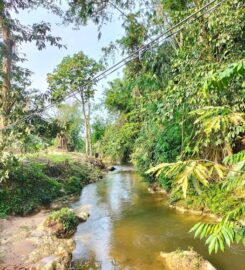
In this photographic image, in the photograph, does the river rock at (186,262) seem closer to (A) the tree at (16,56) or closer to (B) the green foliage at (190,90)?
(B) the green foliage at (190,90)

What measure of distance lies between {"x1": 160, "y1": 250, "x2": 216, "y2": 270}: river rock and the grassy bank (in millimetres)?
5493

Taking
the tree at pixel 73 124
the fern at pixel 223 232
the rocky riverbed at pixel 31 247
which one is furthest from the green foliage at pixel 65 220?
the tree at pixel 73 124

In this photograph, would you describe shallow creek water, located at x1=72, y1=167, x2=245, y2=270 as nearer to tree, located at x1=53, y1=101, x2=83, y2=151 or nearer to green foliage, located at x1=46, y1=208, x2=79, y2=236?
green foliage, located at x1=46, y1=208, x2=79, y2=236

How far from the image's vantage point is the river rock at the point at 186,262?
17.2ft

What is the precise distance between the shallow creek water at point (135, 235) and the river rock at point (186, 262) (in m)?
0.23

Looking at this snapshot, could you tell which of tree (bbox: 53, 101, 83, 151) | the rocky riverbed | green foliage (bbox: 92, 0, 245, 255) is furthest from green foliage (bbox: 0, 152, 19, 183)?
tree (bbox: 53, 101, 83, 151)

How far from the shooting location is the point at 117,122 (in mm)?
21781

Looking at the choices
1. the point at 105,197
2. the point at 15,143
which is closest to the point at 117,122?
the point at 105,197

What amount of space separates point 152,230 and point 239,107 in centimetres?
373

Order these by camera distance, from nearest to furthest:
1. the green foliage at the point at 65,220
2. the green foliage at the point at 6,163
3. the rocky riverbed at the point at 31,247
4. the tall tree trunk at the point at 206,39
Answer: the rocky riverbed at the point at 31,247, the tall tree trunk at the point at 206,39, the green foliage at the point at 65,220, the green foliage at the point at 6,163

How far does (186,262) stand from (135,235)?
7.24ft

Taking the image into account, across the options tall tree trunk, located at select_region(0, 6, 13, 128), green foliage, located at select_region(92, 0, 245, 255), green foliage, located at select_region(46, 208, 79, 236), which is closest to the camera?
green foliage, located at select_region(92, 0, 245, 255)

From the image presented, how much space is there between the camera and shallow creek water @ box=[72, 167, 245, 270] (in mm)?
5789

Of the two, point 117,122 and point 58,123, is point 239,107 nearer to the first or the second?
point 58,123
